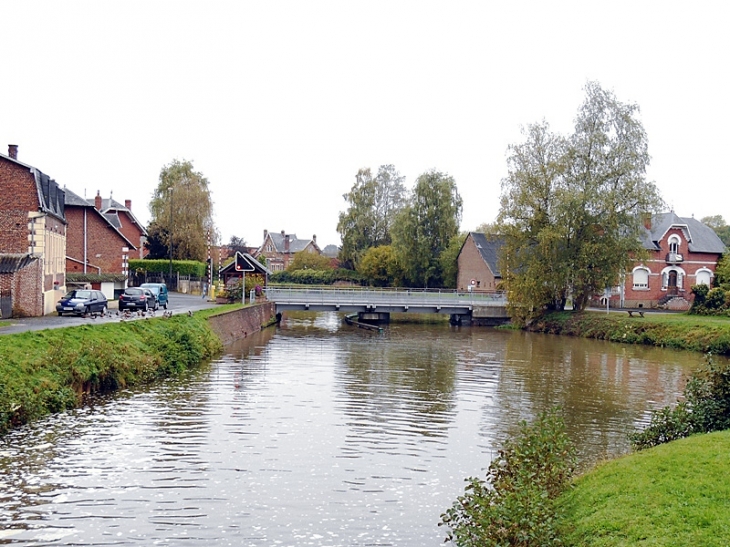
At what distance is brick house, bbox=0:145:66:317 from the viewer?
1126 inches

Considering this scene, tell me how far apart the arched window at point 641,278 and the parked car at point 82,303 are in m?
42.6

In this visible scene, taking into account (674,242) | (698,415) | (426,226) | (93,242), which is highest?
(426,226)

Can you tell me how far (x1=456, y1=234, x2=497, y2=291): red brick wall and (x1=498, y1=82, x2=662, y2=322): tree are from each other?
1530 centimetres

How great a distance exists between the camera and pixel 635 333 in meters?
42.0

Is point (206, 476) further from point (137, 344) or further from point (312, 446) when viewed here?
point (137, 344)

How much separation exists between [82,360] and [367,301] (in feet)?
107

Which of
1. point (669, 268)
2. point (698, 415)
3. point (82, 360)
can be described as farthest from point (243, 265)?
point (698, 415)

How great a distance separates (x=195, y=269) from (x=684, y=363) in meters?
42.8

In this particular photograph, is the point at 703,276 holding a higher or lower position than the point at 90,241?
lower

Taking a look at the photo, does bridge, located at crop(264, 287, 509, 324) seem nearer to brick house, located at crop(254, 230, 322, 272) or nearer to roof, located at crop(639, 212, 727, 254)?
roof, located at crop(639, 212, 727, 254)

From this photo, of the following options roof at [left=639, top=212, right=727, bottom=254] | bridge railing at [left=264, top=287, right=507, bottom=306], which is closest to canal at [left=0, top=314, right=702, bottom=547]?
bridge railing at [left=264, top=287, right=507, bottom=306]

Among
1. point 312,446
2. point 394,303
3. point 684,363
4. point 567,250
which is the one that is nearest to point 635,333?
point 567,250

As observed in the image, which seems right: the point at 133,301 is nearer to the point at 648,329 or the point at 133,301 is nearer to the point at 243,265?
the point at 243,265

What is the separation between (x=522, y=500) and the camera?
8.72 meters
